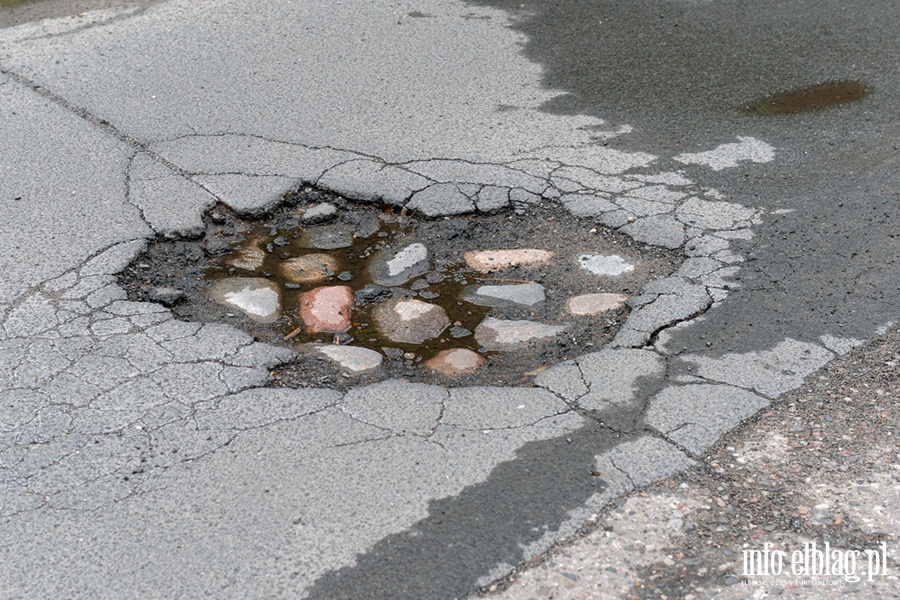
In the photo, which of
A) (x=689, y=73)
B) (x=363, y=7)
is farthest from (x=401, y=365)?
(x=363, y=7)

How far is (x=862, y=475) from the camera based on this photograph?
2.99m

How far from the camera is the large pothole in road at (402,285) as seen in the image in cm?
362

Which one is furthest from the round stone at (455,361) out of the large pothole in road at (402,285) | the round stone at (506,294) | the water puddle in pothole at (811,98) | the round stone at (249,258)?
the water puddle in pothole at (811,98)

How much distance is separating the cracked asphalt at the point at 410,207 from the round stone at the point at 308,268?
47cm

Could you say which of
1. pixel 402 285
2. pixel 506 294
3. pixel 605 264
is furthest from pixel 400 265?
pixel 605 264

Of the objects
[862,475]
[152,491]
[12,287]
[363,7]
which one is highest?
[363,7]

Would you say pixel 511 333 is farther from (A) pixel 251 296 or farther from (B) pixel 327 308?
(A) pixel 251 296

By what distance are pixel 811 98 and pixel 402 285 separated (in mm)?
3145

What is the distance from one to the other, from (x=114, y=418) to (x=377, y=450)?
96 centimetres

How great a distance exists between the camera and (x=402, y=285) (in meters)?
4.09

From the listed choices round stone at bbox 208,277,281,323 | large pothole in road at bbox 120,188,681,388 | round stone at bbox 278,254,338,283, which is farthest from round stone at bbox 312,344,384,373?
round stone at bbox 278,254,338,283

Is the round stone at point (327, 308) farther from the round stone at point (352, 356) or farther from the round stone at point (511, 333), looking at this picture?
the round stone at point (511, 333)

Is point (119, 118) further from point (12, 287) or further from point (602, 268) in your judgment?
point (602, 268)

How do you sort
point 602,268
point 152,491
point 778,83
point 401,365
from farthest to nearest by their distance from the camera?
point 778,83 < point 602,268 < point 401,365 < point 152,491
